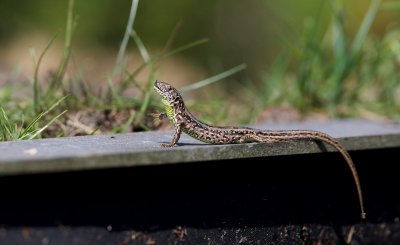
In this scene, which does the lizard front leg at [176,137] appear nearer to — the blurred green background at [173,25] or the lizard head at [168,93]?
the lizard head at [168,93]

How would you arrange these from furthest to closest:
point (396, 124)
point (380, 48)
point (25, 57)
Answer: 1. point (25, 57)
2. point (380, 48)
3. point (396, 124)

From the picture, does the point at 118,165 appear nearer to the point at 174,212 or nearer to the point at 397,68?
the point at 174,212

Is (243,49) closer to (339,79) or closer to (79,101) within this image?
(339,79)

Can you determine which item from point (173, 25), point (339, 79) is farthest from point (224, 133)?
point (173, 25)

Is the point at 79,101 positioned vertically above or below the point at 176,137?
below

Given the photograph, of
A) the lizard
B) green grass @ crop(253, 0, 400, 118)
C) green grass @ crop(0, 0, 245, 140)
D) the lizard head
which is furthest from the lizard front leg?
green grass @ crop(253, 0, 400, 118)

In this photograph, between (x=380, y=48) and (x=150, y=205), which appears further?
(x=380, y=48)

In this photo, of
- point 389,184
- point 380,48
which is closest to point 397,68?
point 380,48
